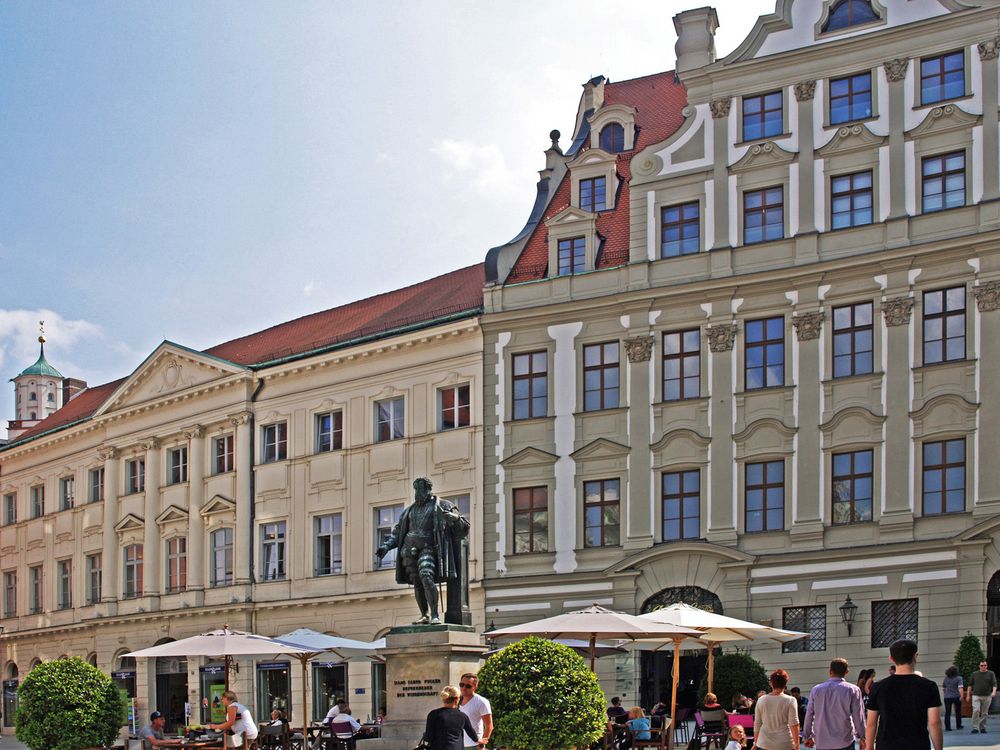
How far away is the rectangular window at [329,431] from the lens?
46781 millimetres

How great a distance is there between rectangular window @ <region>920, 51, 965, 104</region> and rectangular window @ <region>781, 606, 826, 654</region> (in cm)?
1234

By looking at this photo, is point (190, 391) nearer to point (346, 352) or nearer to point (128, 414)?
point (128, 414)

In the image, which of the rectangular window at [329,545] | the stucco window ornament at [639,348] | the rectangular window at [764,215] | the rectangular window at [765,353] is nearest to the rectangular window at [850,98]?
the rectangular window at [764,215]

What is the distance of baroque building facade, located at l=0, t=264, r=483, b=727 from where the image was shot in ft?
145

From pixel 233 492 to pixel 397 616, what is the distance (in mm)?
8646

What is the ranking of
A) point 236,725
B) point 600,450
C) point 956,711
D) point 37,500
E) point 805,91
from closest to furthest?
point 236,725 < point 956,711 < point 805,91 < point 600,450 < point 37,500

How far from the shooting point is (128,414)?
54531 millimetres

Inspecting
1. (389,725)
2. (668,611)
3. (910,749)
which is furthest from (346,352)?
(910,749)

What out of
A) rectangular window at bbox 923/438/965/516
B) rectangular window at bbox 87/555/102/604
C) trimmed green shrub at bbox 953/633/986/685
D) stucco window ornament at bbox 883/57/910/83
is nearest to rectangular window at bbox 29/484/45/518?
rectangular window at bbox 87/555/102/604

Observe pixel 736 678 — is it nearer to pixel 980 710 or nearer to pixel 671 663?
pixel 671 663

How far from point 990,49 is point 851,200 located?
4.65m

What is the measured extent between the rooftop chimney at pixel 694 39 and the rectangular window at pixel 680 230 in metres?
3.62

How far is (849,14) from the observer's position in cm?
3856

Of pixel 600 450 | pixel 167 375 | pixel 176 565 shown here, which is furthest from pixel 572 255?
pixel 176 565
